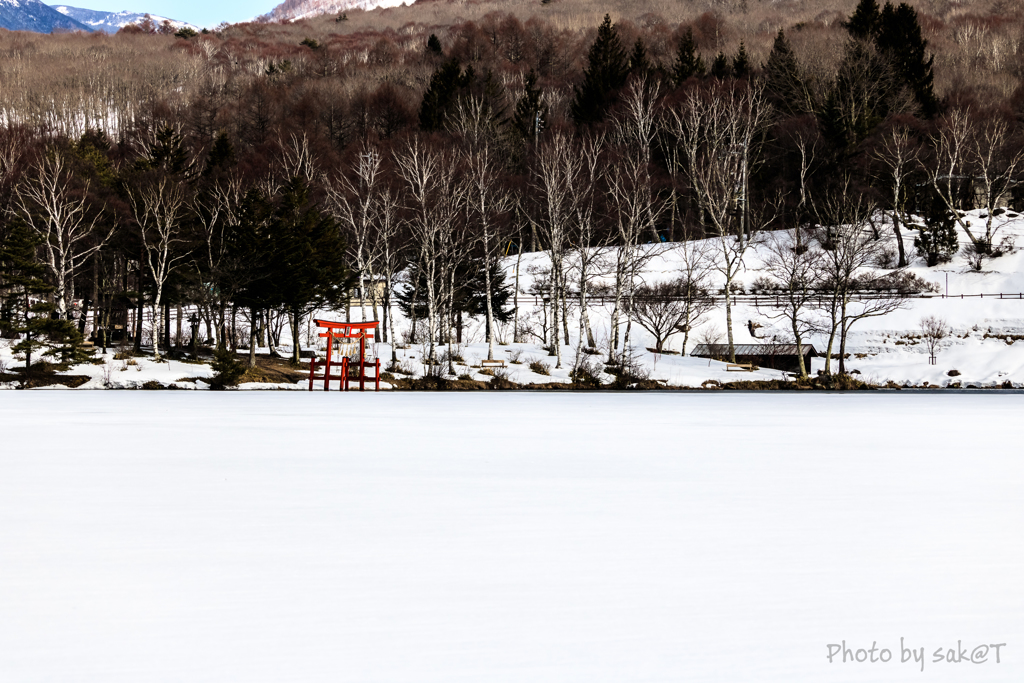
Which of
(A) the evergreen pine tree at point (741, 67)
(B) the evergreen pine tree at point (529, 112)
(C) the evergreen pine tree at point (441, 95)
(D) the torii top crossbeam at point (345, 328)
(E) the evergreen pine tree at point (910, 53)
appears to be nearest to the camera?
(D) the torii top crossbeam at point (345, 328)

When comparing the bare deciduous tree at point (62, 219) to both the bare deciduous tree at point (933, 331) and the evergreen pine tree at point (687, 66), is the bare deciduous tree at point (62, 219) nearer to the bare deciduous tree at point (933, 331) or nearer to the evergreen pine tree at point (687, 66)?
the bare deciduous tree at point (933, 331)

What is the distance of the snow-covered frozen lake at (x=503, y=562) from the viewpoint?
435 centimetres

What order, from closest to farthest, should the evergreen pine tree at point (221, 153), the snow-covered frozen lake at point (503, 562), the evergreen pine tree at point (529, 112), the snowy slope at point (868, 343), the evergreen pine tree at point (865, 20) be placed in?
the snow-covered frozen lake at point (503, 562)
the snowy slope at point (868, 343)
the evergreen pine tree at point (221, 153)
the evergreen pine tree at point (865, 20)
the evergreen pine tree at point (529, 112)

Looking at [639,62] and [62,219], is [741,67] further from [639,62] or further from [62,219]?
[62,219]

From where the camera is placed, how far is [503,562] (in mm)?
6016

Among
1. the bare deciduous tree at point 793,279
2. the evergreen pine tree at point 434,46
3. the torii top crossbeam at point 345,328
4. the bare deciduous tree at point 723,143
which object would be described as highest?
the evergreen pine tree at point 434,46

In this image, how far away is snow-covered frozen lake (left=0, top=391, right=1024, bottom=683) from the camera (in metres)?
4.35

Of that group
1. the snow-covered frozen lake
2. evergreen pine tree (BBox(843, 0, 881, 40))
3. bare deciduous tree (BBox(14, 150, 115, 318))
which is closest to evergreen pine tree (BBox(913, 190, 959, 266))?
evergreen pine tree (BBox(843, 0, 881, 40))

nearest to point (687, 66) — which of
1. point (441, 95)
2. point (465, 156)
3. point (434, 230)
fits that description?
point (441, 95)

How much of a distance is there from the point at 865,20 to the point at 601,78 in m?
23.3

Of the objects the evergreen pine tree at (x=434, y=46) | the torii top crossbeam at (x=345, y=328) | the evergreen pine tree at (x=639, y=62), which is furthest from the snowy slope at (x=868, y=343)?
the evergreen pine tree at (x=434, y=46)

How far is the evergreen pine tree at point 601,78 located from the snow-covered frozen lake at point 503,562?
7356cm

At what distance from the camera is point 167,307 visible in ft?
137

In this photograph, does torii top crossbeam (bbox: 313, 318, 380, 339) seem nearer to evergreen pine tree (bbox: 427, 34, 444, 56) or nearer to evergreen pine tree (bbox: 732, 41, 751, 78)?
evergreen pine tree (bbox: 732, 41, 751, 78)
